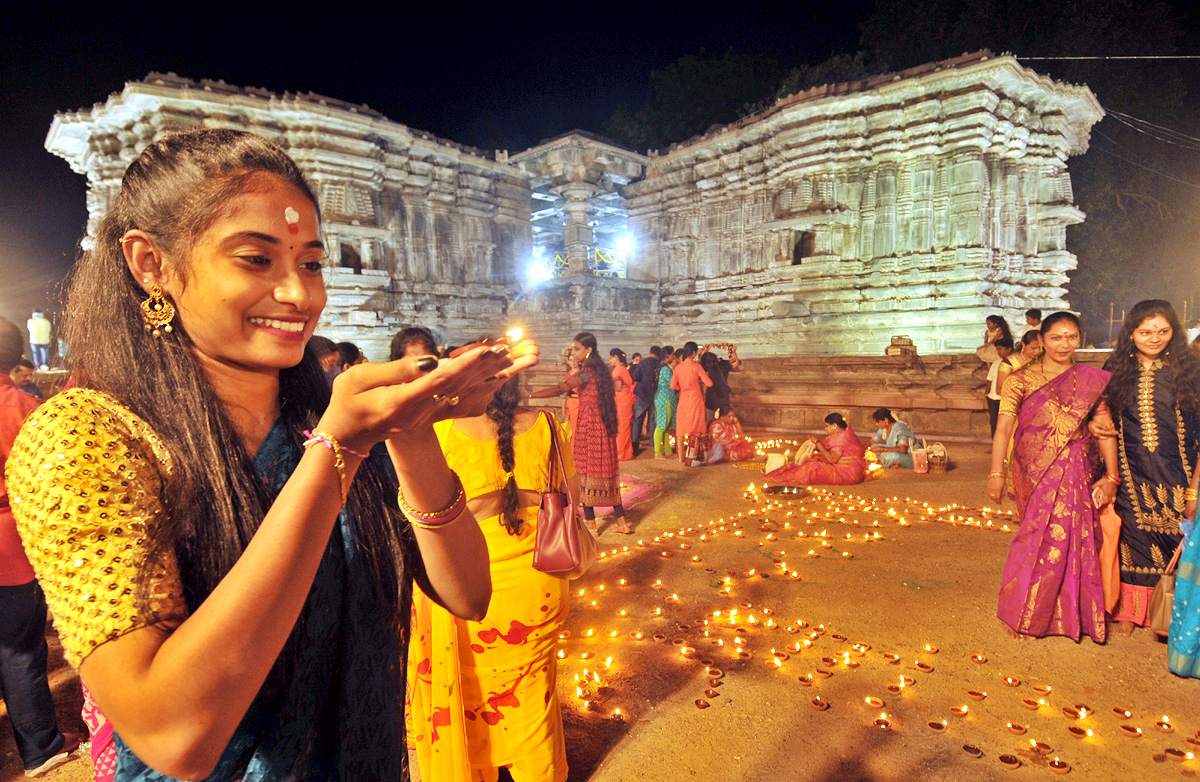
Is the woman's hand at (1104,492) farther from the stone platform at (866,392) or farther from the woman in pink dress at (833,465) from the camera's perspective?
the stone platform at (866,392)

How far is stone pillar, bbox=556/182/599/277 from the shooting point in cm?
1855

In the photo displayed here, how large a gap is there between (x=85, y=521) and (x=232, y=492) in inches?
8.2

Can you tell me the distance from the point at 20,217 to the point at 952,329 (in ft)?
94.5

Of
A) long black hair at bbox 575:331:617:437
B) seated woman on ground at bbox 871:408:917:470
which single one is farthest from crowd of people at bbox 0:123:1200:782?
seated woman on ground at bbox 871:408:917:470

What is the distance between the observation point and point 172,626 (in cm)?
78

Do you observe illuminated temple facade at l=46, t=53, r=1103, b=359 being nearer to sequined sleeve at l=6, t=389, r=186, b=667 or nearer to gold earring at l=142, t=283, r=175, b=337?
gold earring at l=142, t=283, r=175, b=337

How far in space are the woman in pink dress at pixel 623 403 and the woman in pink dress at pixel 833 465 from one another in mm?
2391

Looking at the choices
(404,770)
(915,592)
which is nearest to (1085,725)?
(915,592)

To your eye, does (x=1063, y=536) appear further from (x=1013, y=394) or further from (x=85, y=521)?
(x=85, y=521)

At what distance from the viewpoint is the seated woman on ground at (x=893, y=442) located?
8445mm

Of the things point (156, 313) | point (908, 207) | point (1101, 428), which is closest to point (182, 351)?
point (156, 313)

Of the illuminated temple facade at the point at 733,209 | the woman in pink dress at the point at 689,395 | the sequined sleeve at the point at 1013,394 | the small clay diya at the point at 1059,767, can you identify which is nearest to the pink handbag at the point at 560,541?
the small clay diya at the point at 1059,767

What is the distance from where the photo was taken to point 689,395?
358 inches

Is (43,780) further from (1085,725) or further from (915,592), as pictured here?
(915,592)
